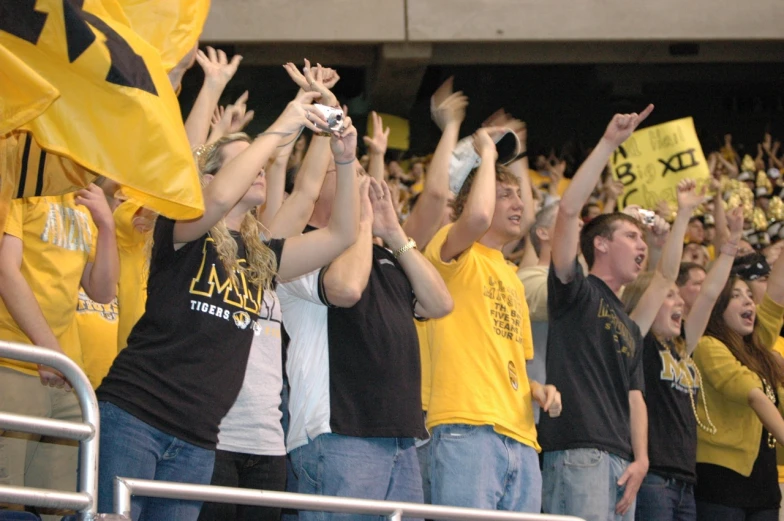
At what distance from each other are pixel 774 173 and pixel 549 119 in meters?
3.68

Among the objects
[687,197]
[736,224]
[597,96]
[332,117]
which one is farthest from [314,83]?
[597,96]

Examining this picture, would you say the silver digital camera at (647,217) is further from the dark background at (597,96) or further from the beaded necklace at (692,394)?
the dark background at (597,96)

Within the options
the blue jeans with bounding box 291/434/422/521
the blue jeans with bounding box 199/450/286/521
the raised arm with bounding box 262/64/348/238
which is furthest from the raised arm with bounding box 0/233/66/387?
the raised arm with bounding box 262/64/348/238

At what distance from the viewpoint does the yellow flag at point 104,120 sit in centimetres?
301

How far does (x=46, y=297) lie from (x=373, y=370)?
1049 millimetres

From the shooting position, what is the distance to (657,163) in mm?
6898

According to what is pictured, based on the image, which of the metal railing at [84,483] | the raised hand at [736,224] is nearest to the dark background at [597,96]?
the raised hand at [736,224]

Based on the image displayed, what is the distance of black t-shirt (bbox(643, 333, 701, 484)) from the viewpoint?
4.95m

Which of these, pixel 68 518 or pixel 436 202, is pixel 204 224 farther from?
pixel 436 202

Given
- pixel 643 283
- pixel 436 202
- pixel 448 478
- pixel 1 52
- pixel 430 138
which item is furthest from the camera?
pixel 430 138

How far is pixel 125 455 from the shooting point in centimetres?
304

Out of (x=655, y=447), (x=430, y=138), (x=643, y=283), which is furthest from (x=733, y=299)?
(x=430, y=138)

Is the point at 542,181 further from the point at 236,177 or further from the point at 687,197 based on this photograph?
the point at 236,177

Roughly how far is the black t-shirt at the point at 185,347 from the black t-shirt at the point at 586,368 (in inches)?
61.9
